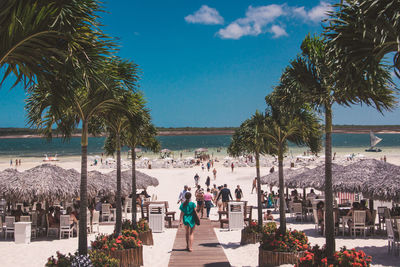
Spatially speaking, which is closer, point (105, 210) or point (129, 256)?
point (129, 256)

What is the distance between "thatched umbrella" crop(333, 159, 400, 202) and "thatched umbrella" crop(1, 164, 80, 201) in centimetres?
1008

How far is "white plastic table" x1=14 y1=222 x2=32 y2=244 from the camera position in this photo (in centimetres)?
1274

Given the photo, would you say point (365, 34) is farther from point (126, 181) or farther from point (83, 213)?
point (126, 181)

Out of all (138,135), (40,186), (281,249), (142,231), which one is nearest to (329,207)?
(281,249)

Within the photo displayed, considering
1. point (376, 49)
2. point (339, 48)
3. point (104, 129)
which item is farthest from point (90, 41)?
point (104, 129)

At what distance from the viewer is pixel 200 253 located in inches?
400

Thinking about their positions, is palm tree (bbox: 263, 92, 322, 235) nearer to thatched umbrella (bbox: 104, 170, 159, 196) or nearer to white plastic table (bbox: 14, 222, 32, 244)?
white plastic table (bbox: 14, 222, 32, 244)

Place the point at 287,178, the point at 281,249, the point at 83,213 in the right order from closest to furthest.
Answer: the point at 83,213 < the point at 281,249 < the point at 287,178

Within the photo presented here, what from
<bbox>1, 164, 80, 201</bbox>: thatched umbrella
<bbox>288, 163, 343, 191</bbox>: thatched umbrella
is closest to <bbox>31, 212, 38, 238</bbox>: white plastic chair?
<bbox>1, 164, 80, 201</bbox>: thatched umbrella

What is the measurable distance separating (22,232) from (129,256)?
554cm

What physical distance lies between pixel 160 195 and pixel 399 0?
75.3 ft

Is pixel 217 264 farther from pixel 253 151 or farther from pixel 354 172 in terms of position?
pixel 354 172

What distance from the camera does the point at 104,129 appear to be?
1283cm

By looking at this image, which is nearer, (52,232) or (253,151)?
(253,151)
